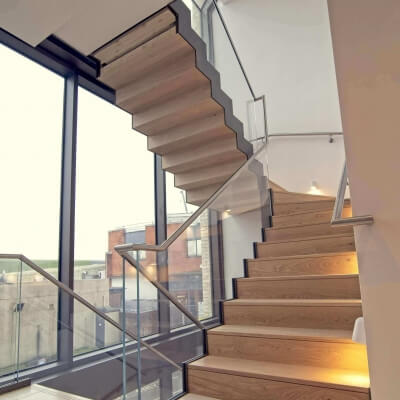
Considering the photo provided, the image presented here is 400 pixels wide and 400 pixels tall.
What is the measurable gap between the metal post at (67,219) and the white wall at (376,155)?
105 inches

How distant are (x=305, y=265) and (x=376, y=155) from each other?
5.85 feet

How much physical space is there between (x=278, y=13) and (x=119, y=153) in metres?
3.68

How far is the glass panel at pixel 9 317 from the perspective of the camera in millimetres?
2733

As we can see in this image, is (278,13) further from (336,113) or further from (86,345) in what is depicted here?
(86,345)

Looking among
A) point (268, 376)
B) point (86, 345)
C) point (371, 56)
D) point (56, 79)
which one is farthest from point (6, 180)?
point (371, 56)

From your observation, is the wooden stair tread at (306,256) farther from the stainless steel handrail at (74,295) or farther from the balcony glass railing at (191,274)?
the stainless steel handrail at (74,295)

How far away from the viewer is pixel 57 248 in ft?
11.7

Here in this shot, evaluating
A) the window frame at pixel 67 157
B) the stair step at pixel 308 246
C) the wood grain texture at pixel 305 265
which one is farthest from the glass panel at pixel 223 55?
the wood grain texture at pixel 305 265

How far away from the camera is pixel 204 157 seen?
4.52m

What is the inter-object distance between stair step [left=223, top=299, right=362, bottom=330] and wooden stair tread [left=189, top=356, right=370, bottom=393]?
1.23 ft

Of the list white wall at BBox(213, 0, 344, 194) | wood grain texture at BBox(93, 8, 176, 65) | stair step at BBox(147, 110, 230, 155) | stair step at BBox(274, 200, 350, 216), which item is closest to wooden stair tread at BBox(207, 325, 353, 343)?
stair step at BBox(274, 200, 350, 216)

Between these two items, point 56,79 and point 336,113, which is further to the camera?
point 336,113

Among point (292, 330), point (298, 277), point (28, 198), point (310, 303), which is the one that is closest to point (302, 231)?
point (298, 277)

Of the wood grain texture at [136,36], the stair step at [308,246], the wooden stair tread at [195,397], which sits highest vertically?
the wood grain texture at [136,36]
